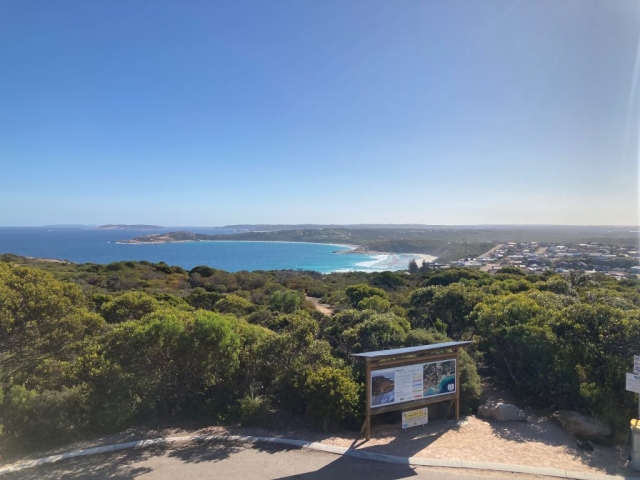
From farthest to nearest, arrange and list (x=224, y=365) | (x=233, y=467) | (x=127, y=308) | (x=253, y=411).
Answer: (x=127, y=308) < (x=224, y=365) < (x=253, y=411) < (x=233, y=467)

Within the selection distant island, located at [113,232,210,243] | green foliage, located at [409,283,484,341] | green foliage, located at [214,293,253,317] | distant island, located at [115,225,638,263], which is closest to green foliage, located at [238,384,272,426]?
green foliage, located at [409,283,484,341]

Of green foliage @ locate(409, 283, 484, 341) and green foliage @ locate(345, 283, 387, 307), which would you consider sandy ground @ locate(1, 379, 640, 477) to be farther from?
green foliage @ locate(345, 283, 387, 307)

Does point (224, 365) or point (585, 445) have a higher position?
point (224, 365)

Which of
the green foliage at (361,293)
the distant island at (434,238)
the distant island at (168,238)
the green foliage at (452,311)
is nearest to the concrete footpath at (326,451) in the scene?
the green foliage at (452,311)

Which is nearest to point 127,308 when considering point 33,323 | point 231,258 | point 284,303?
point 33,323

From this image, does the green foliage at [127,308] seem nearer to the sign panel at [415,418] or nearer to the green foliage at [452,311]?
Result: the sign panel at [415,418]

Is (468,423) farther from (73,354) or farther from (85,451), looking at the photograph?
(73,354)

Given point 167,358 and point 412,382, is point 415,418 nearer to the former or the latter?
point 412,382
